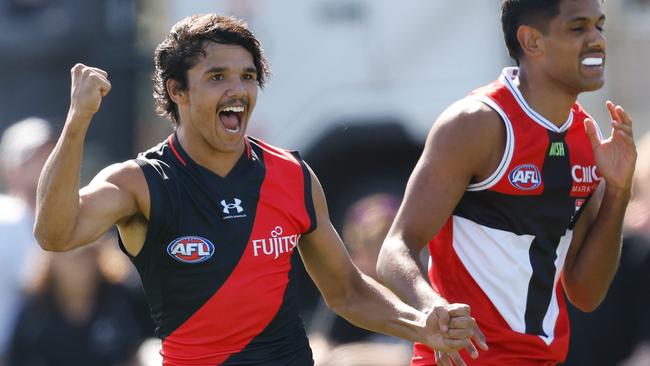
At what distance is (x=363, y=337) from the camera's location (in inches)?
298

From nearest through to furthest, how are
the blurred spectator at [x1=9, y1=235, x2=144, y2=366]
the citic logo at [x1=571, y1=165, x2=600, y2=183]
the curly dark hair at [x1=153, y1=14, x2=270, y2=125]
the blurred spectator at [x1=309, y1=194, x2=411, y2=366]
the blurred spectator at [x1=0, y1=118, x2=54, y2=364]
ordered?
the curly dark hair at [x1=153, y1=14, x2=270, y2=125] < the citic logo at [x1=571, y1=165, x2=600, y2=183] < the blurred spectator at [x1=309, y1=194, x2=411, y2=366] < the blurred spectator at [x1=9, y1=235, x2=144, y2=366] < the blurred spectator at [x1=0, y1=118, x2=54, y2=364]

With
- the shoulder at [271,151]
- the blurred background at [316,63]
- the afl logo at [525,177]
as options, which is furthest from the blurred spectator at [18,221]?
the afl logo at [525,177]

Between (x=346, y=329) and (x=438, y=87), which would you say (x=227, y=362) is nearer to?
(x=346, y=329)

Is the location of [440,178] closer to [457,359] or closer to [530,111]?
[530,111]

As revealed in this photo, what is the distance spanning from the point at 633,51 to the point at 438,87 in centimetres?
128

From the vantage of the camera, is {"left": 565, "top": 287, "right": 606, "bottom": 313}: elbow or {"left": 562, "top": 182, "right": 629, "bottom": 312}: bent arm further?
{"left": 565, "top": 287, "right": 606, "bottom": 313}: elbow

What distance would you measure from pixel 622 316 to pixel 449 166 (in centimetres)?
268

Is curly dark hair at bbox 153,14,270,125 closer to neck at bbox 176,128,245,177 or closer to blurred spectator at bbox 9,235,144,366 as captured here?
neck at bbox 176,128,245,177

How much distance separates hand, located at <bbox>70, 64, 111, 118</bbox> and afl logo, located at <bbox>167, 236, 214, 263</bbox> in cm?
56

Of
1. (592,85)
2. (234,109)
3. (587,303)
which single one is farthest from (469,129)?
(587,303)

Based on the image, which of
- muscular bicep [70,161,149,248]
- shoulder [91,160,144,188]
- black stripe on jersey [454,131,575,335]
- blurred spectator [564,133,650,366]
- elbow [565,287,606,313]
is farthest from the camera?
blurred spectator [564,133,650,366]

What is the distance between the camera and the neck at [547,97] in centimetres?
555

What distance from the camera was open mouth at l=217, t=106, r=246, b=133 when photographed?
5215 millimetres

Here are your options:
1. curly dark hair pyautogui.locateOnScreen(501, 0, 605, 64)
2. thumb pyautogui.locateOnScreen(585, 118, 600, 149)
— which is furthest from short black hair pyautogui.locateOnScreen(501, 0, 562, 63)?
thumb pyautogui.locateOnScreen(585, 118, 600, 149)
